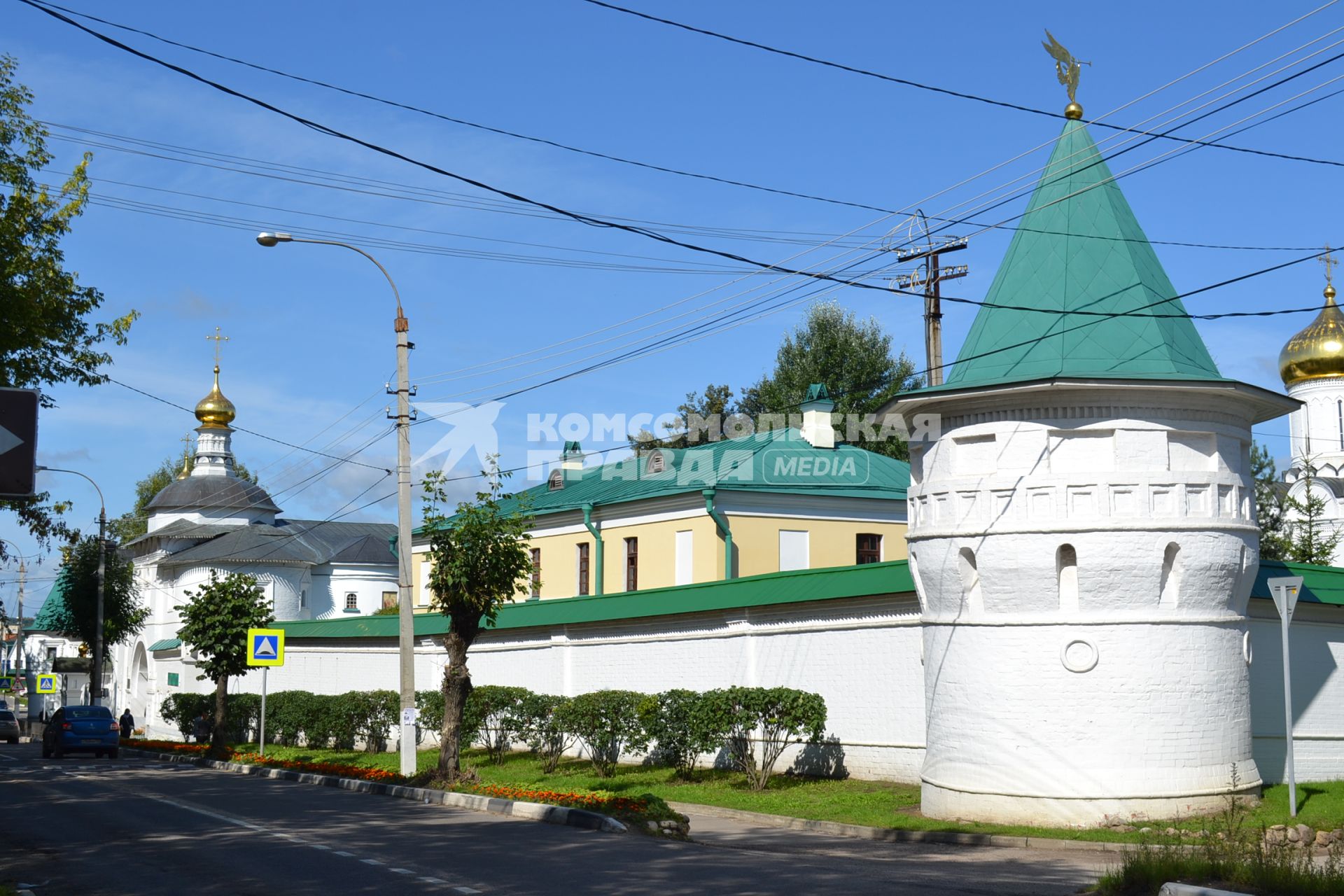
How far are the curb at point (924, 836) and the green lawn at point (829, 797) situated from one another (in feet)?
0.63

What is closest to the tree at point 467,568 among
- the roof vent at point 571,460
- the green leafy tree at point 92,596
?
the roof vent at point 571,460

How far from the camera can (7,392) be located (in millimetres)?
8953

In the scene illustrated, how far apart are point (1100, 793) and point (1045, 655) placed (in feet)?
5.57

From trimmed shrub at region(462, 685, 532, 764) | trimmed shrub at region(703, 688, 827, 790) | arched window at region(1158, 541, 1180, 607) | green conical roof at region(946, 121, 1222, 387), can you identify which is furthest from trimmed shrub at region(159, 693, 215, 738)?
arched window at region(1158, 541, 1180, 607)

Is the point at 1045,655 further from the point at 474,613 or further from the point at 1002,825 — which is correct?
the point at 474,613

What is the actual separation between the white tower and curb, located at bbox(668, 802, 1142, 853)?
1.11 meters

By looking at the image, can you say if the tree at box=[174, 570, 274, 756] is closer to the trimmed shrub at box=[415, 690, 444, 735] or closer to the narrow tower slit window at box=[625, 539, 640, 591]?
the trimmed shrub at box=[415, 690, 444, 735]

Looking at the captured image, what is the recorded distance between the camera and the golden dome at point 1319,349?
45.7m

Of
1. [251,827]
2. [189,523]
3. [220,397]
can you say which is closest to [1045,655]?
[251,827]

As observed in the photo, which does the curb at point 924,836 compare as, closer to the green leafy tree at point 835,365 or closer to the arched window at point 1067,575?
the arched window at point 1067,575

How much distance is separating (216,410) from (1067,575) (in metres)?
60.2

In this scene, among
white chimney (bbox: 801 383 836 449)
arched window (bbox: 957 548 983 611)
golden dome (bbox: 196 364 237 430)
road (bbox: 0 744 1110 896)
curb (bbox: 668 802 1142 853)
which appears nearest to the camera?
road (bbox: 0 744 1110 896)

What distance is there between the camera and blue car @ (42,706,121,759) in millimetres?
36656

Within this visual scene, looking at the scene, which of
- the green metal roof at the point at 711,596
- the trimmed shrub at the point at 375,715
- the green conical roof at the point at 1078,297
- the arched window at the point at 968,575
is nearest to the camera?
the green conical roof at the point at 1078,297
